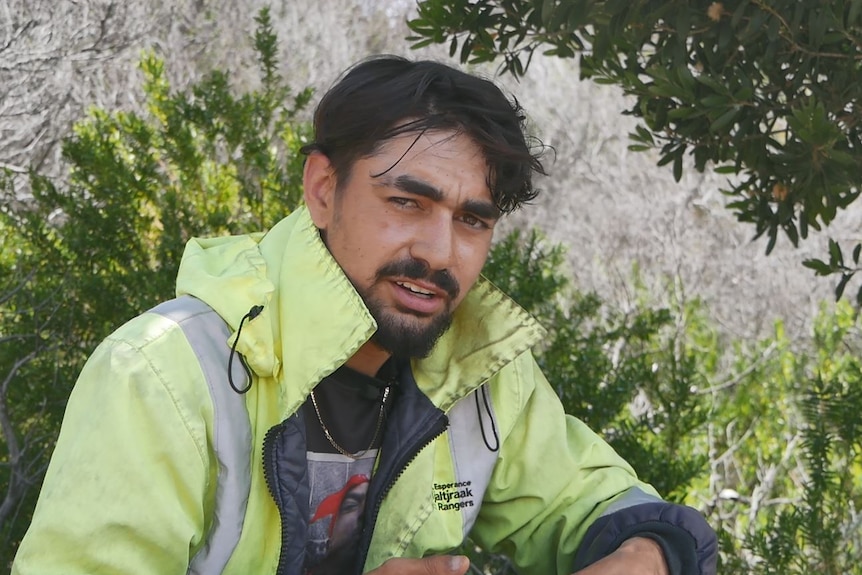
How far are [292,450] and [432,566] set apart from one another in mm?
346

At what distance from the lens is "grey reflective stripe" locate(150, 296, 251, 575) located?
1.90 metres

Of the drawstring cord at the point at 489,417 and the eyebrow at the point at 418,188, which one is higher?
the eyebrow at the point at 418,188

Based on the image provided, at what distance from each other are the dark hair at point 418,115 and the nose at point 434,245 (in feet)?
0.53

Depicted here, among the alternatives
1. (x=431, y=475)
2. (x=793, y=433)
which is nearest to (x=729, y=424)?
(x=793, y=433)

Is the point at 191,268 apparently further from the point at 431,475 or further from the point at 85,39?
the point at 85,39

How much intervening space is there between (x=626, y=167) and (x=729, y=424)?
433cm

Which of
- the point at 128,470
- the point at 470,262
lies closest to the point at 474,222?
the point at 470,262

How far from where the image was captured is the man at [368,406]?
1.78 meters

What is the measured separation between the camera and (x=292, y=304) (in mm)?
2074

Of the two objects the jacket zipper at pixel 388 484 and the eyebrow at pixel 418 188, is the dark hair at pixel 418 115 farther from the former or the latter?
the jacket zipper at pixel 388 484

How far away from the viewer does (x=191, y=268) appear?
2.12m

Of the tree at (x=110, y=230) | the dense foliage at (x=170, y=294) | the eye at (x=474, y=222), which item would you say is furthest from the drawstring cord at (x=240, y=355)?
the tree at (x=110, y=230)

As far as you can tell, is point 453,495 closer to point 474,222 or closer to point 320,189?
point 474,222

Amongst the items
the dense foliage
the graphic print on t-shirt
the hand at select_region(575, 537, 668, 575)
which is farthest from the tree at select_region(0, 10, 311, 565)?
the hand at select_region(575, 537, 668, 575)
